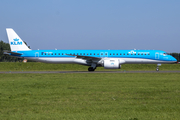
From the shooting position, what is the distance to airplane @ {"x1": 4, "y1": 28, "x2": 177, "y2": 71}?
37.1 m

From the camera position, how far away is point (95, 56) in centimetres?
3781

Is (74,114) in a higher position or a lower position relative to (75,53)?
lower

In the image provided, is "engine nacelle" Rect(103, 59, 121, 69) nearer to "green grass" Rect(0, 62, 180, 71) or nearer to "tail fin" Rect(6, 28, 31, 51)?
"tail fin" Rect(6, 28, 31, 51)

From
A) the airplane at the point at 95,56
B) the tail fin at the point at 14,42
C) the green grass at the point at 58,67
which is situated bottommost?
the green grass at the point at 58,67

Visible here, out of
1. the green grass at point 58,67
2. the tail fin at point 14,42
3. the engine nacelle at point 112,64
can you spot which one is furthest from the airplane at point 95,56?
the green grass at point 58,67

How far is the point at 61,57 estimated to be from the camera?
3812 cm

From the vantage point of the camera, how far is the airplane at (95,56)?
37062 mm

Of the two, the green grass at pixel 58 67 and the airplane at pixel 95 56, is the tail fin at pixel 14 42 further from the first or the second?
the green grass at pixel 58 67

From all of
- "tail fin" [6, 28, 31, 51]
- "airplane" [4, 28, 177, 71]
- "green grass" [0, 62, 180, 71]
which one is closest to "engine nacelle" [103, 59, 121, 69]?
"airplane" [4, 28, 177, 71]

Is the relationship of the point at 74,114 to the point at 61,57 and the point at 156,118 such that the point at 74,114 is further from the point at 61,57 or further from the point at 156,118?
the point at 61,57

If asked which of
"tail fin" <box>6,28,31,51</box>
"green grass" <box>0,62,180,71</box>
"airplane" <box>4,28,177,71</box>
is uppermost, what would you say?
"tail fin" <box>6,28,31,51</box>

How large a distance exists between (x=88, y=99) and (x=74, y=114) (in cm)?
283

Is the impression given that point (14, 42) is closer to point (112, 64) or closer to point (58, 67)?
point (58, 67)

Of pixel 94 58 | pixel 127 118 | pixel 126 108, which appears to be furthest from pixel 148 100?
pixel 94 58
